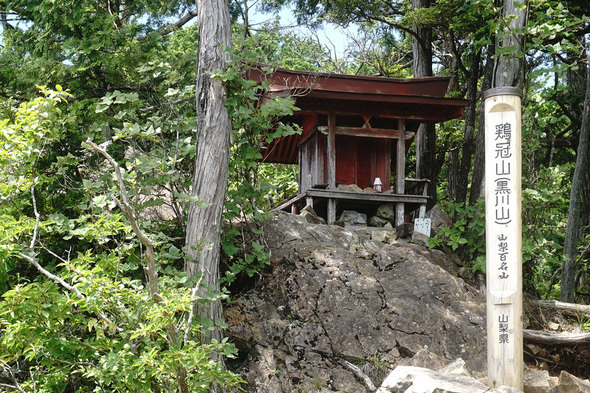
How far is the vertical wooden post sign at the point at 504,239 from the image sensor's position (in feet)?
16.9

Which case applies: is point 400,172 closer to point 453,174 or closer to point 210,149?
point 453,174

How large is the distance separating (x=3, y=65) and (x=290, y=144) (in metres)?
8.23

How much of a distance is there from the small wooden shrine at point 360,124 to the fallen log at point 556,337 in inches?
147

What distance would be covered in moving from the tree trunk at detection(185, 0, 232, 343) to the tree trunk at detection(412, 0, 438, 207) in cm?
684

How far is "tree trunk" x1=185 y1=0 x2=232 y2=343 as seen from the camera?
6359mm

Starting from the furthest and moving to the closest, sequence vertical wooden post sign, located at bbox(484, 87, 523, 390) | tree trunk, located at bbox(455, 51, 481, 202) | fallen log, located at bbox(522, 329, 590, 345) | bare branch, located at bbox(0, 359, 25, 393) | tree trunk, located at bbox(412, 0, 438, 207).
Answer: tree trunk, located at bbox(412, 0, 438, 207) → tree trunk, located at bbox(455, 51, 481, 202) → fallen log, located at bbox(522, 329, 590, 345) → vertical wooden post sign, located at bbox(484, 87, 523, 390) → bare branch, located at bbox(0, 359, 25, 393)

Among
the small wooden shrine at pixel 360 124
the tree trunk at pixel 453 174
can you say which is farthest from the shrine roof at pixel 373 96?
the tree trunk at pixel 453 174

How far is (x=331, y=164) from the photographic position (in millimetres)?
10617

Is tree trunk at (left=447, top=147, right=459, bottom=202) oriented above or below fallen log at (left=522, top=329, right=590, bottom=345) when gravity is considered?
above

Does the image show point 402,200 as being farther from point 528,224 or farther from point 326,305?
point 326,305

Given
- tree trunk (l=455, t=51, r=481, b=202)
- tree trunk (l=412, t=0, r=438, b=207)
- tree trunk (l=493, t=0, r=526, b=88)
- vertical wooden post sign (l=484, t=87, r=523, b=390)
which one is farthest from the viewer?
tree trunk (l=412, t=0, r=438, b=207)

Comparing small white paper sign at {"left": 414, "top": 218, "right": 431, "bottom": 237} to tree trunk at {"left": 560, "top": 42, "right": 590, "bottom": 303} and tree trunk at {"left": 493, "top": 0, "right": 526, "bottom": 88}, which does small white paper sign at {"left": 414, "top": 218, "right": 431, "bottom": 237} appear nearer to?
tree trunk at {"left": 493, "top": 0, "right": 526, "bottom": 88}

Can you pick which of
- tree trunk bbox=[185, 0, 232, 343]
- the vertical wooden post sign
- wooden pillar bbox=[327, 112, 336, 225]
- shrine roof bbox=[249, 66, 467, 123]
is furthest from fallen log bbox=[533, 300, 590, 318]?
tree trunk bbox=[185, 0, 232, 343]

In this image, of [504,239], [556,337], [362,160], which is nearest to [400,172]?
[362,160]
